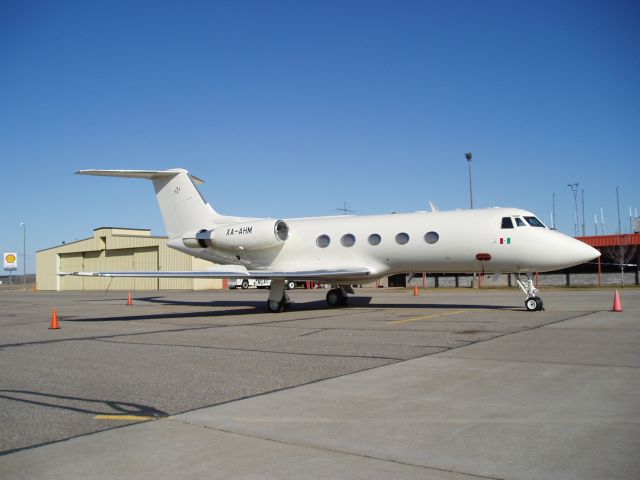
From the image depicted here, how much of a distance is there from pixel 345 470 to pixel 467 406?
2.18m

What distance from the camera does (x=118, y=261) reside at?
57.8m

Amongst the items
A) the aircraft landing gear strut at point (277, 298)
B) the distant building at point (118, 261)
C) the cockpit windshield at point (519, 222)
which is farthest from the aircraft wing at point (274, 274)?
the distant building at point (118, 261)

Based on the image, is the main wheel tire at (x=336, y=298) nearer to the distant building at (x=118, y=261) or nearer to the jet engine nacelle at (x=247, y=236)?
the jet engine nacelle at (x=247, y=236)

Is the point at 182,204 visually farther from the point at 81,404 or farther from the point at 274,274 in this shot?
the point at 81,404

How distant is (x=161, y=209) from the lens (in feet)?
76.9

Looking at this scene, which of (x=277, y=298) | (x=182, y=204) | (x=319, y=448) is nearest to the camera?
(x=319, y=448)

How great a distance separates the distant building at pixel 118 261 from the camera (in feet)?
177

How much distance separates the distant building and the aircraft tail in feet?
96.2

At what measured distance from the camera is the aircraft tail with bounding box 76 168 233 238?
75.5 ft

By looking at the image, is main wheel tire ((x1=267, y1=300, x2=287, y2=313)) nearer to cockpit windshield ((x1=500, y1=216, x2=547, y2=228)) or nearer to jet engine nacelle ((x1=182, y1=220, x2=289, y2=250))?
jet engine nacelle ((x1=182, y1=220, x2=289, y2=250))

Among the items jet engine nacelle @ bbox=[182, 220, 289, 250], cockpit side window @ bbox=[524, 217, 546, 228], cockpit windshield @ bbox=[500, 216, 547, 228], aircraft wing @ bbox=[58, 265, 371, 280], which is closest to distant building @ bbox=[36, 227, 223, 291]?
jet engine nacelle @ bbox=[182, 220, 289, 250]

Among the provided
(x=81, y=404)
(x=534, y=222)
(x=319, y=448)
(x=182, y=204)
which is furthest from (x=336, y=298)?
(x=319, y=448)

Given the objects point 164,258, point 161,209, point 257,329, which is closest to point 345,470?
point 257,329

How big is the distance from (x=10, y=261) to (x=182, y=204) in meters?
59.7
